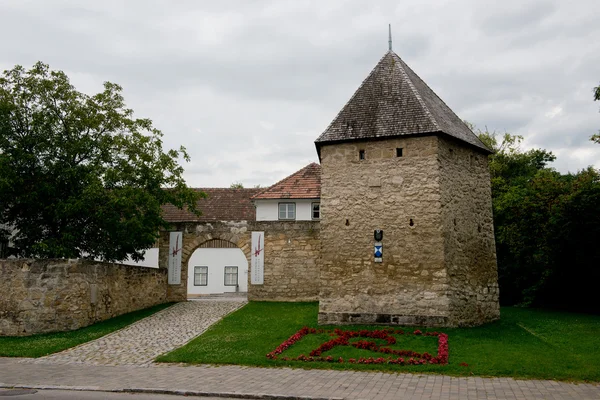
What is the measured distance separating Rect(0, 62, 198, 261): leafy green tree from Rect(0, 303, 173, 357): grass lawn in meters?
2.83

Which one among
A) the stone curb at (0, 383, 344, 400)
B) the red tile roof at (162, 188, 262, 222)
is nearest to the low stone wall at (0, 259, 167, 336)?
the stone curb at (0, 383, 344, 400)

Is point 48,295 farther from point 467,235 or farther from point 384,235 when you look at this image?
point 467,235

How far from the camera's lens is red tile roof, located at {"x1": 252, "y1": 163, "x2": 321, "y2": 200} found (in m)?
30.3

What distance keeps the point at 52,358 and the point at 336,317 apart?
8.05 m

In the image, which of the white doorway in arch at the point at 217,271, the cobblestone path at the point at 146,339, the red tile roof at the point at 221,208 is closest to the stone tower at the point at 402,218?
the cobblestone path at the point at 146,339

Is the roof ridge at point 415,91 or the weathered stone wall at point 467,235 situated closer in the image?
the weathered stone wall at point 467,235

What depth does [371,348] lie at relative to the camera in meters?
12.3

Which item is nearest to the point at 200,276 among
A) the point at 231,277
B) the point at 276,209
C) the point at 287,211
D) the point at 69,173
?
the point at 231,277

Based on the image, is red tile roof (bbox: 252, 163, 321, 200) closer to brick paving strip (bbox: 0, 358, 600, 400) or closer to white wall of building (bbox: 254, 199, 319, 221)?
white wall of building (bbox: 254, 199, 319, 221)

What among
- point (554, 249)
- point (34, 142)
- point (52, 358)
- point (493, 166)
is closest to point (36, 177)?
point (34, 142)

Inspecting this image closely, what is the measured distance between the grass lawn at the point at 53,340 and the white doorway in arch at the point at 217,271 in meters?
19.1

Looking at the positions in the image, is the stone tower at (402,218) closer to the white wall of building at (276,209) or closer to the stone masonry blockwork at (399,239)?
the stone masonry blockwork at (399,239)

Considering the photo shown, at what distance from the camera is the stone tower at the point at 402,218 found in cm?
1531

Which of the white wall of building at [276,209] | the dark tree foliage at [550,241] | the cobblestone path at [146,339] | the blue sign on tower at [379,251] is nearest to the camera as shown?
the cobblestone path at [146,339]
